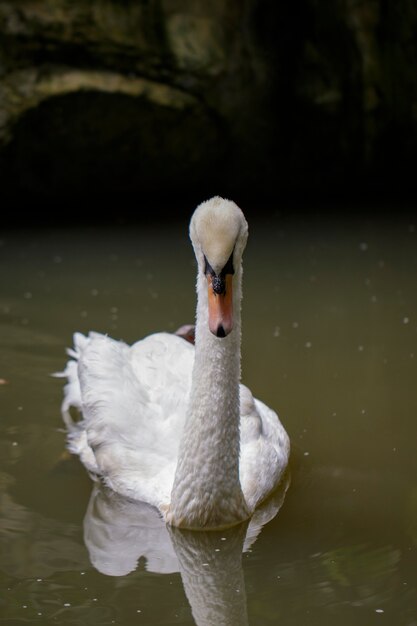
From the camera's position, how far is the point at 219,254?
4121 mm

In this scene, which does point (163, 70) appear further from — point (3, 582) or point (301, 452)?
point (3, 582)

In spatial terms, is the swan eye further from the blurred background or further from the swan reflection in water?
the blurred background

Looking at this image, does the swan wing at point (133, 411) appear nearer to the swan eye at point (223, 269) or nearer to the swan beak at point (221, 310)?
the swan beak at point (221, 310)

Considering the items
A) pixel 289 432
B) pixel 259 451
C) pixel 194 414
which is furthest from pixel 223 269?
pixel 289 432

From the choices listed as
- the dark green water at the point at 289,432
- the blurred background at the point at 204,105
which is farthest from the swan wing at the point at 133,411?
the blurred background at the point at 204,105

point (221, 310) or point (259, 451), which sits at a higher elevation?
point (221, 310)

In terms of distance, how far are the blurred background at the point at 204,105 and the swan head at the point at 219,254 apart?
5946 mm

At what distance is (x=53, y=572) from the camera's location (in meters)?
4.14

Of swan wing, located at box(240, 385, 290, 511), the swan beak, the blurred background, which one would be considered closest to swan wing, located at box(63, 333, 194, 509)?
swan wing, located at box(240, 385, 290, 511)

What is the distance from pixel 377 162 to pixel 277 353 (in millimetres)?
5252

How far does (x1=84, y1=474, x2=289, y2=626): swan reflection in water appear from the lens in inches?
156

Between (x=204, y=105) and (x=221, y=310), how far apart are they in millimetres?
6741

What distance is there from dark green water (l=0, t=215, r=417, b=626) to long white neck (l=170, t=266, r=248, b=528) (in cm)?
11

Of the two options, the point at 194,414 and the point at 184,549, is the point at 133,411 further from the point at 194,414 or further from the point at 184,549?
the point at 184,549
